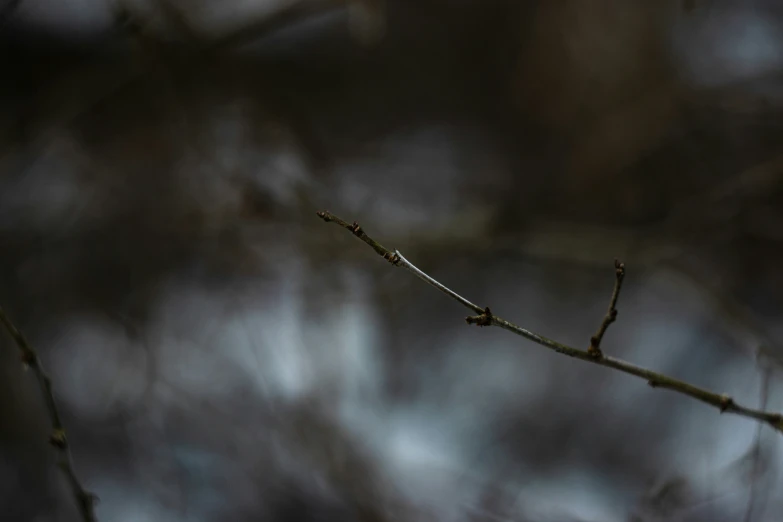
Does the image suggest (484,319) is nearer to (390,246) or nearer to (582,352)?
(582,352)

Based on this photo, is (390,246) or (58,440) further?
(390,246)

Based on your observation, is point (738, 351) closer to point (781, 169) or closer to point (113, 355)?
point (781, 169)

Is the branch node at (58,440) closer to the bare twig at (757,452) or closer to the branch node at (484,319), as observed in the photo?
the branch node at (484,319)

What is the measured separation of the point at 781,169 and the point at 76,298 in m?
1.04

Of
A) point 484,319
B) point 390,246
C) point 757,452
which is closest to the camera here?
point 484,319

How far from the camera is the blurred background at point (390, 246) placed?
842mm

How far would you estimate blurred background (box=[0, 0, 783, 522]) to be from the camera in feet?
2.76

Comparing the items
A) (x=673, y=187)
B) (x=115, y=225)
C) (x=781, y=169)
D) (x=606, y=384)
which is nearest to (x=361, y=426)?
(x=606, y=384)

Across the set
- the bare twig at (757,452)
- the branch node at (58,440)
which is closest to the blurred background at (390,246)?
the bare twig at (757,452)

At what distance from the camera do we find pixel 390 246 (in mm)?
988

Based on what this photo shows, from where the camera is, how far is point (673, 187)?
100 cm

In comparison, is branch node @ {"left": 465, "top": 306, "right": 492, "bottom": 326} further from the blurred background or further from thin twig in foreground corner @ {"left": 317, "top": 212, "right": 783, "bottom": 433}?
the blurred background

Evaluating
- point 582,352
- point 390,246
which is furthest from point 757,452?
point 390,246

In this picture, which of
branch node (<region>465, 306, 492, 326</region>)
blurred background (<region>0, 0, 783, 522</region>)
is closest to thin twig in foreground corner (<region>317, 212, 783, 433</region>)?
branch node (<region>465, 306, 492, 326</region>)
